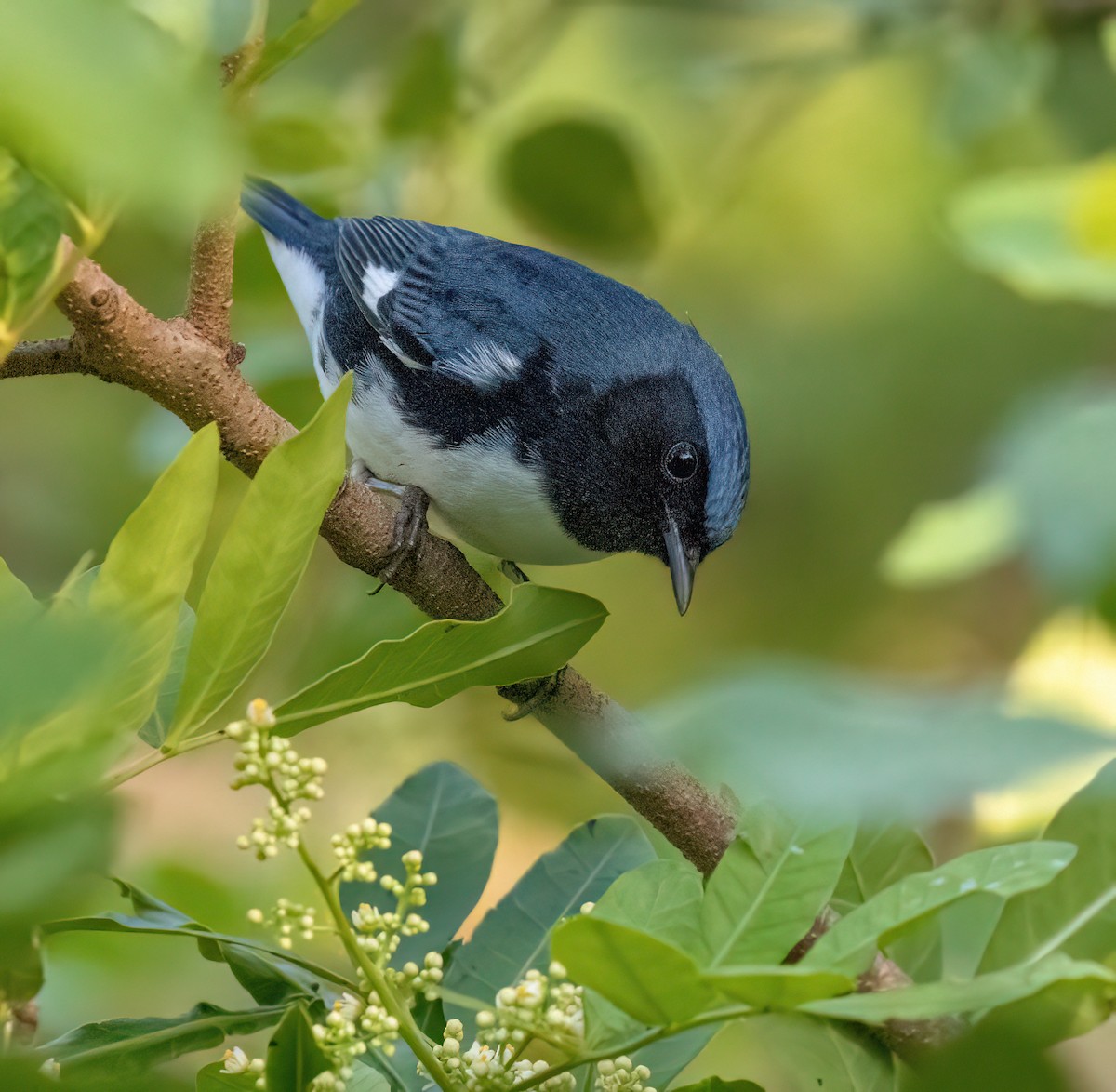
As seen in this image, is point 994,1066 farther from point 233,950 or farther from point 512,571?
point 512,571

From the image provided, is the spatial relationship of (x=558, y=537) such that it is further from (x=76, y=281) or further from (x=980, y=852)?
(x=980, y=852)

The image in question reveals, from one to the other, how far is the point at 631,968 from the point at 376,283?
2.51m

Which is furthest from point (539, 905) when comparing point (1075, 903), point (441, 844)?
point (1075, 903)

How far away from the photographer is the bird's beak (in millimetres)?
2607

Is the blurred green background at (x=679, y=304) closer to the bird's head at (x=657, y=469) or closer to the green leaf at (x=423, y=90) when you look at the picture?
the green leaf at (x=423, y=90)

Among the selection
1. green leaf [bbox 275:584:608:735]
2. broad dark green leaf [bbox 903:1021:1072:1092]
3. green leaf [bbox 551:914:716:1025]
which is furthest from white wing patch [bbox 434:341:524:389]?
broad dark green leaf [bbox 903:1021:1072:1092]

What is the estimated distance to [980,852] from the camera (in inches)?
42.6

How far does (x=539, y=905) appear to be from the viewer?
1.48 meters

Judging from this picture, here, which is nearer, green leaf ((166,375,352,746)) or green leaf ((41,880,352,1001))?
green leaf ((166,375,352,746))

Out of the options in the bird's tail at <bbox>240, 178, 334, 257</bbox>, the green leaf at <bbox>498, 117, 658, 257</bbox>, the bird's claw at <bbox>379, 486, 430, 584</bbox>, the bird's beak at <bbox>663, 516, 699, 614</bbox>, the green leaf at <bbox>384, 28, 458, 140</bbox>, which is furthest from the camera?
the bird's tail at <bbox>240, 178, 334, 257</bbox>

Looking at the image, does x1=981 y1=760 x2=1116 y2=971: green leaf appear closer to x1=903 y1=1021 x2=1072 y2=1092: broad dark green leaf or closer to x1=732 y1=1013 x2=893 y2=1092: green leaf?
x1=732 y1=1013 x2=893 y2=1092: green leaf

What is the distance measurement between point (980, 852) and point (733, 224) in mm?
3856

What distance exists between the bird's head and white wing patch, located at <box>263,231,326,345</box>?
0.92 metres

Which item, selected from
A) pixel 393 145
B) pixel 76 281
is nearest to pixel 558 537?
pixel 393 145
